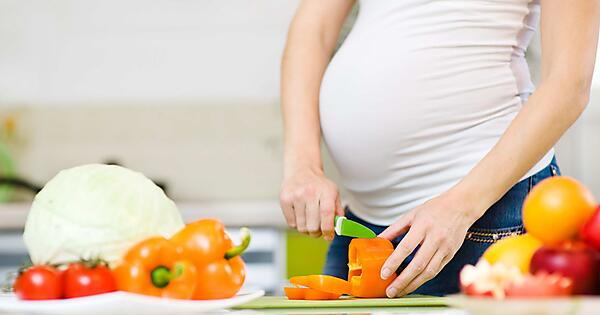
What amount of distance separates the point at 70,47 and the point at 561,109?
8.12ft

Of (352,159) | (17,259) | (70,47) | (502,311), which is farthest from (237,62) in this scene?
(502,311)

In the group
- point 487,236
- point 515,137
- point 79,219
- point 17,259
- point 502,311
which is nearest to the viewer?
Answer: point 502,311

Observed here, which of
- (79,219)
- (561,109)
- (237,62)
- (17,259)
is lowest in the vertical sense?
(17,259)

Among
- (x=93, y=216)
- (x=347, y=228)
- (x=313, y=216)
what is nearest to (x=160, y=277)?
(x=93, y=216)

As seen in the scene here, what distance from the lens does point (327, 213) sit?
1202 millimetres

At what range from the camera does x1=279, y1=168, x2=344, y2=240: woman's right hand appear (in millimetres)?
1206

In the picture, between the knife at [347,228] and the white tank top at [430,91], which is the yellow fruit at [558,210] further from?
the white tank top at [430,91]

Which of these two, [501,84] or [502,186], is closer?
[502,186]

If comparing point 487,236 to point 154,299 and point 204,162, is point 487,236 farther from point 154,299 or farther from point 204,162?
point 204,162

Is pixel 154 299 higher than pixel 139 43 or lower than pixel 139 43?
lower

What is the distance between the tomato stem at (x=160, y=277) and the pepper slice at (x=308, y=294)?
28 cm

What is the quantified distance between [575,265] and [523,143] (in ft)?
1.83

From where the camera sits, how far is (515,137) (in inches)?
44.8

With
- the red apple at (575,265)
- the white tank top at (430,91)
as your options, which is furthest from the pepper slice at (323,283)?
the red apple at (575,265)
